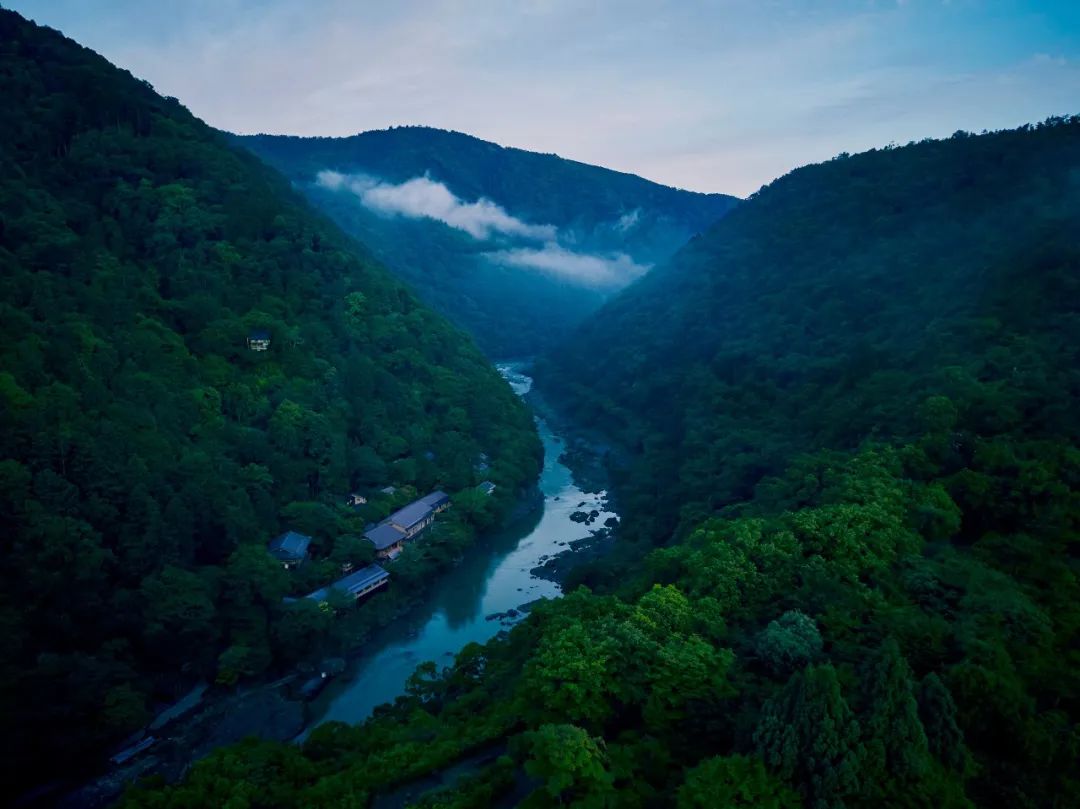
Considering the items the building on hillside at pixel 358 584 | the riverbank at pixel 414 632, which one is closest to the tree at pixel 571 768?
the riverbank at pixel 414 632

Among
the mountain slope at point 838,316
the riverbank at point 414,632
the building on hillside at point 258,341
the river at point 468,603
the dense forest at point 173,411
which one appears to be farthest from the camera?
the building on hillside at point 258,341

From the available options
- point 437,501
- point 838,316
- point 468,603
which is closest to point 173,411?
point 437,501

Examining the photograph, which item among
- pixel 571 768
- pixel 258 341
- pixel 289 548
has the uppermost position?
pixel 258 341

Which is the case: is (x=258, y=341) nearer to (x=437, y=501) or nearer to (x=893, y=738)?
(x=437, y=501)

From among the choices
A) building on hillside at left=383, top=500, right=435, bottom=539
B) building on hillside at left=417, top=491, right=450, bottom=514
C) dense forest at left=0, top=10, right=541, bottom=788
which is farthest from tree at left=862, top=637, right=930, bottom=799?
building on hillside at left=417, top=491, right=450, bottom=514

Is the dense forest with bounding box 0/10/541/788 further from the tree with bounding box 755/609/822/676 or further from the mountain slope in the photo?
the tree with bounding box 755/609/822/676

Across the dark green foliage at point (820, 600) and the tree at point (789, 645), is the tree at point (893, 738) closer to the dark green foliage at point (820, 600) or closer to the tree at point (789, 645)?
the dark green foliage at point (820, 600)
